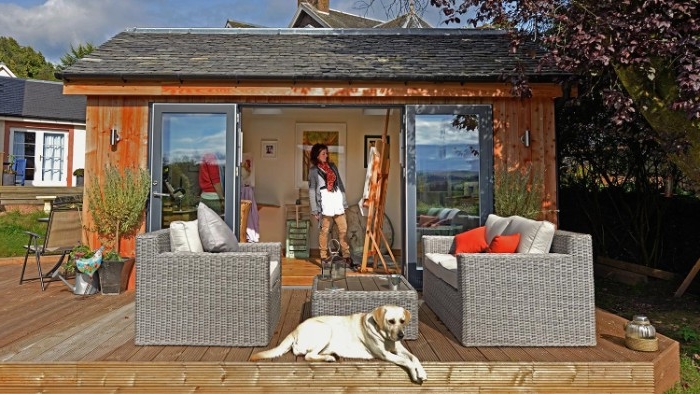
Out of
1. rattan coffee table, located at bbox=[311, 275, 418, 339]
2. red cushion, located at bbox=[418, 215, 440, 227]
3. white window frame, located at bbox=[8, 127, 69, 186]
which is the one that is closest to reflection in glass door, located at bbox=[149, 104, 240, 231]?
red cushion, located at bbox=[418, 215, 440, 227]

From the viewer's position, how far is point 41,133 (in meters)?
13.3

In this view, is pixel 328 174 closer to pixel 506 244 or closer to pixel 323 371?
pixel 506 244

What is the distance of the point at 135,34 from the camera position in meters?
6.45

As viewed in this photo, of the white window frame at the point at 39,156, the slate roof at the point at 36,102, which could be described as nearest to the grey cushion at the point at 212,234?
the slate roof at the point at 36,102

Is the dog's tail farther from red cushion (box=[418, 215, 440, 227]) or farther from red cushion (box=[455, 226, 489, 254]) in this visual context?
red cushion (box=[418, 215, 440, 227])

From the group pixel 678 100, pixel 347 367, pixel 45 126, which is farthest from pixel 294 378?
pixel 45 126

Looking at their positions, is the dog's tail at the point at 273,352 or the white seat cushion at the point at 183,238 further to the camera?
the white seat cushion at the point at 183,238

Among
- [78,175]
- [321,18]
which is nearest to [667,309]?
[78,175]

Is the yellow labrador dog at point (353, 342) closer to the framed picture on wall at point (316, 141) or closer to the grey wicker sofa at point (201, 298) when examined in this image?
the grey wicker sofa at point (201, 298)

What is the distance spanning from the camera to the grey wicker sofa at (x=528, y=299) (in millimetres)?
2764

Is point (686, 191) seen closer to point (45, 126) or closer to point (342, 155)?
point (342, 155)

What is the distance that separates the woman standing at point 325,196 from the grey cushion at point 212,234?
2772mm

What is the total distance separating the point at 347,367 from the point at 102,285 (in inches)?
124

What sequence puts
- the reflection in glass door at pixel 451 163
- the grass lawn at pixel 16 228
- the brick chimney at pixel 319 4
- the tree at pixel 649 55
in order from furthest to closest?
the brick chimney at pixel 319 4 < the grass lawn at pixel 16 228 < the reflection in glass door at pixel 451 163 < the tree at pixel 649 55
